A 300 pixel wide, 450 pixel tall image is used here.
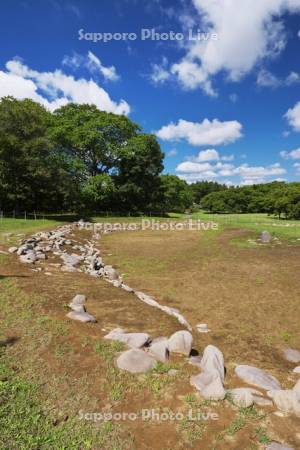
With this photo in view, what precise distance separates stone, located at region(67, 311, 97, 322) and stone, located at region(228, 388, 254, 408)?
2829 mm

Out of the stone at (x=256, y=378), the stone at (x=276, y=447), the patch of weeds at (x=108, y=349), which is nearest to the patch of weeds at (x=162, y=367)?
the patch of weeds at (x=108, y=349)

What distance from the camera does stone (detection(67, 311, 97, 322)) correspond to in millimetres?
5172

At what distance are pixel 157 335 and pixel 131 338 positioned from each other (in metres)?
0.67

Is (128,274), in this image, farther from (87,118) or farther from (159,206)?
(159,206)

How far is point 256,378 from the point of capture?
373 centimetres

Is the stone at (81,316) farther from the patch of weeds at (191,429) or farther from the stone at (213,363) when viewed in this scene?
the patch of weeds at (191,429)

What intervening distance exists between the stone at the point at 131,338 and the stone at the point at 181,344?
416 millimetres

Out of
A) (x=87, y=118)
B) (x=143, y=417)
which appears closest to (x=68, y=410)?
(x=143, y=417)

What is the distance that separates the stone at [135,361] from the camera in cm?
381

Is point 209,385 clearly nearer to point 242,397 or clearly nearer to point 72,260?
point 242,397

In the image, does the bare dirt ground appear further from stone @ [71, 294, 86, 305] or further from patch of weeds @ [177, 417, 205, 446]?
stone @ [71, 294, 86, 305]

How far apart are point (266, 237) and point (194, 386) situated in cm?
1592

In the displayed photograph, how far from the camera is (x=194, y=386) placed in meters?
3.53

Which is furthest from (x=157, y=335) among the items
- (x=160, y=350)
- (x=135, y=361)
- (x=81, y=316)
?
(x=81, y=316)
